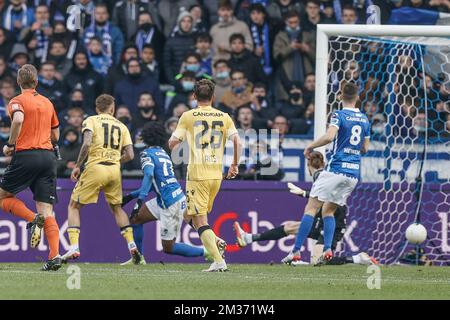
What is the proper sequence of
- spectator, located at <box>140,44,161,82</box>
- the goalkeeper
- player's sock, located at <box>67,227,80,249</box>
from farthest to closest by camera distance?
spectator, located at <box>140,44,161,82</box>, the goalkeeper, player's sock, located at <box>67,227,80,249</box>

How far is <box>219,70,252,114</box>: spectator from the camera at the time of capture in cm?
1803

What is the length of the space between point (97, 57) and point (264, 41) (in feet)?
8.71

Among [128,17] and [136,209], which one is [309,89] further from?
[136,209]

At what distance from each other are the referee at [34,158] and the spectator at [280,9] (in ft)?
22.1

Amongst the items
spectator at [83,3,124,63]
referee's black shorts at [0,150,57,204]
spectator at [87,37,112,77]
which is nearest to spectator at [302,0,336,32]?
spectator at [83,3,124,63]

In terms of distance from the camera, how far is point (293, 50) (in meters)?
19.0

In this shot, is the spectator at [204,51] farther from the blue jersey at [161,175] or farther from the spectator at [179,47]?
the blue jersey at [161,175]

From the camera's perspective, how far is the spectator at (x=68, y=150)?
17.1 metres

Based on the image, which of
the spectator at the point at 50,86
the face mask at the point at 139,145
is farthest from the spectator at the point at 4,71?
the face mask at the point at 139,145

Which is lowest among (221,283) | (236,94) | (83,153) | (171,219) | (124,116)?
(221,283)

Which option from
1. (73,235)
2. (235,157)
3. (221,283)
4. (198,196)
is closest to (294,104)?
(73,235)

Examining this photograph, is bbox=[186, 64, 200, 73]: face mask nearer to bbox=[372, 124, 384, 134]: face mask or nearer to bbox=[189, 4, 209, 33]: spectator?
bbox=[189, 4, 209, 33]: spectator

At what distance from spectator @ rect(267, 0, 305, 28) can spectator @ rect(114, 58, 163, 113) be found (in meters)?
2.40
